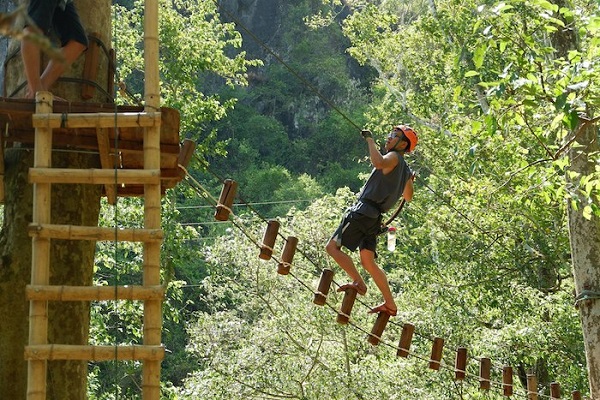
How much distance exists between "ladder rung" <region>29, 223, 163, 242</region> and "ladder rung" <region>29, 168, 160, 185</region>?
0.63 ft

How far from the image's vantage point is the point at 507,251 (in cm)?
1323

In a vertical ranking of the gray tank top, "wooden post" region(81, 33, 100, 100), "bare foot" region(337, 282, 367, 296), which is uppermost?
"wooden post" region(81, 33, 100, 100)

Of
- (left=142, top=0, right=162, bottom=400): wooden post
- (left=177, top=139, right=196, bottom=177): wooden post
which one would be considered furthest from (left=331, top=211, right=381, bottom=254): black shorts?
(left=142, top=0, right=162, bottom=400): wooden post

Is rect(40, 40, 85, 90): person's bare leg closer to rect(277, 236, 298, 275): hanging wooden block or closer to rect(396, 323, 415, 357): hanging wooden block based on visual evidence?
rect(277, 236, 298, 275): hanging wooden block

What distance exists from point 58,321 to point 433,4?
15069mm

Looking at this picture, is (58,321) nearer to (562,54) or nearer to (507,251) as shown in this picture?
(562,54)

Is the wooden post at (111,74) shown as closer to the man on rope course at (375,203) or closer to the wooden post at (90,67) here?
the wooden post at (90,67)

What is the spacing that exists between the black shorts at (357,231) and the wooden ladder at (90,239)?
80.0 inches

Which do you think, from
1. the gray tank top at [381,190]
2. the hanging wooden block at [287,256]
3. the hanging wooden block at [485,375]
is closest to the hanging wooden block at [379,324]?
the gray tank top at [381,190]

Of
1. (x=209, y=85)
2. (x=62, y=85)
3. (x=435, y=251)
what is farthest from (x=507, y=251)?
(x=209, y=85)

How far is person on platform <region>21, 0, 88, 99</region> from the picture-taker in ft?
14.4

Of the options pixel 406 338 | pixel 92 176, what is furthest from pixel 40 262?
pixel 406 338

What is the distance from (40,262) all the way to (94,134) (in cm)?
80

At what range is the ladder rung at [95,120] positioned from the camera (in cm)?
398
